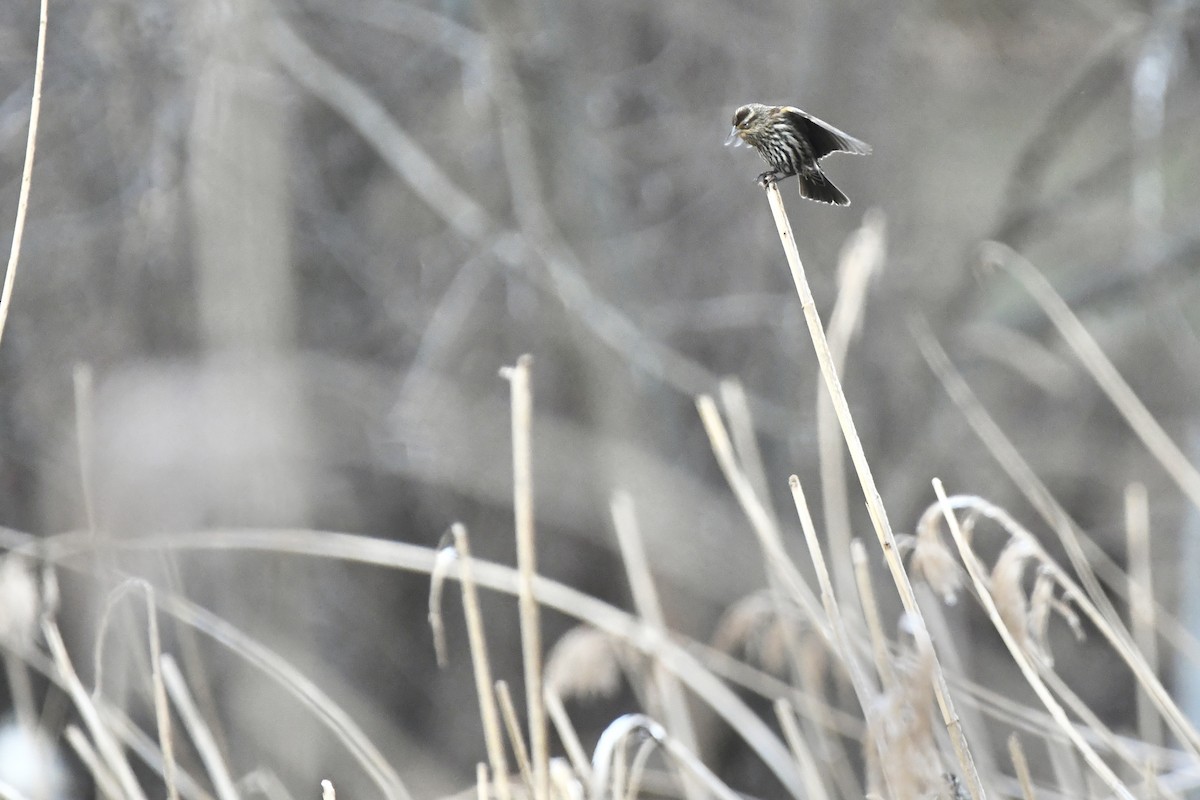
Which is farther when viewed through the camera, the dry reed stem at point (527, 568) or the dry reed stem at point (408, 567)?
the dry reed stem at point (408, 567)

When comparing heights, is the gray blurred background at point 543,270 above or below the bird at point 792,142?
above

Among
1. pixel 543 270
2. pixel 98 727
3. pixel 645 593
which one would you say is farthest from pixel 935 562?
pixel 543 270

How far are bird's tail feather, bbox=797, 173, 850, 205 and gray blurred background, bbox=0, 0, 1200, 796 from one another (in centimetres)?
187

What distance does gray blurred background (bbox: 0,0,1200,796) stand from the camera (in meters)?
2.54

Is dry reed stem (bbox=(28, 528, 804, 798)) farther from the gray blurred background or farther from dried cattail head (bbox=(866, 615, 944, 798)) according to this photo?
the gray blurred background

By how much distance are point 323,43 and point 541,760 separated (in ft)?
7.82

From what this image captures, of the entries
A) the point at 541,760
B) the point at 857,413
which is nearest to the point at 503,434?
the point at 857,413

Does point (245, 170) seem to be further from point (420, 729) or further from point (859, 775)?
point (859, 775)

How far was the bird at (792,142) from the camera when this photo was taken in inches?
23.7

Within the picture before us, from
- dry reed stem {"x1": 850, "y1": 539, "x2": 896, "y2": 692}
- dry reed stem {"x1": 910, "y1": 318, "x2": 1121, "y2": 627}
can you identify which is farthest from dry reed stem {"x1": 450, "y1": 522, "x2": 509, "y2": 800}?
dry reed stem {"x1": 910, "y1": 318, "x2": 1121, "y2": 627}

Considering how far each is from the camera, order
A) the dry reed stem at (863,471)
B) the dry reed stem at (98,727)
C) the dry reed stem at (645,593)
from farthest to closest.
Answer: the dry reed stem at (645,593) < the dry reed stem at (98,727) < the dry reed stem at (863,471)

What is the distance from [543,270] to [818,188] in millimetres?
2043

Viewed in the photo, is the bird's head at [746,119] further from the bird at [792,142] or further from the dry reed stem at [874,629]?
the dry reed stem at [874,629]

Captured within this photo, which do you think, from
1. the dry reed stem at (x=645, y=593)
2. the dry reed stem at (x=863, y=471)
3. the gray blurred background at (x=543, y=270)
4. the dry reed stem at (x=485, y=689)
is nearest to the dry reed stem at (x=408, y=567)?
the dry reed stem at (x=645, y=593)
